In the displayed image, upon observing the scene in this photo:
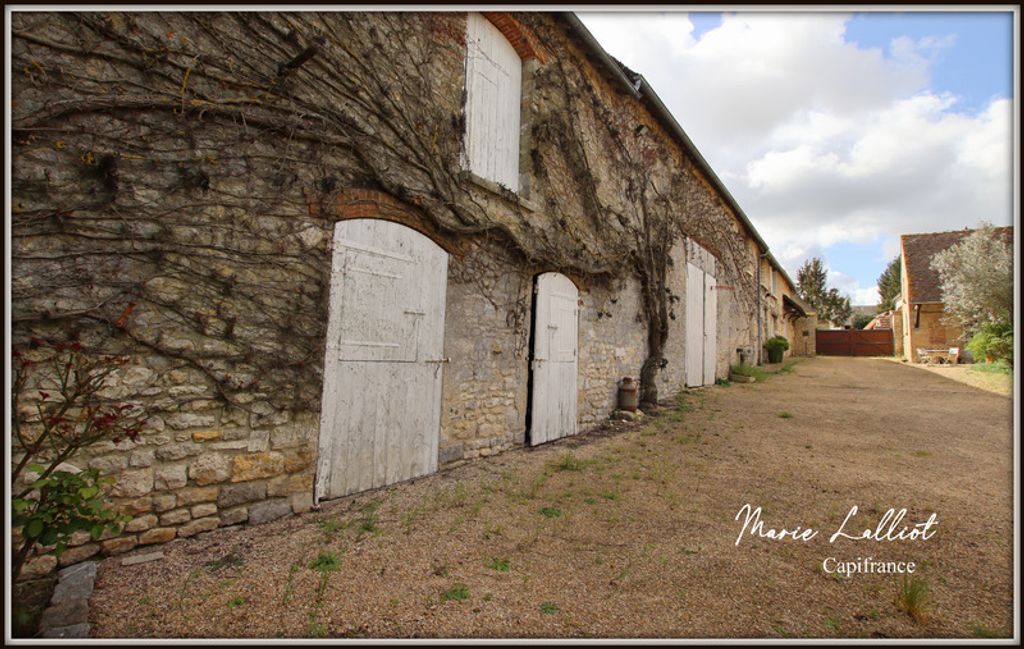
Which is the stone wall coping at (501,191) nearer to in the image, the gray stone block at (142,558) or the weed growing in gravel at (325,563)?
the weed growing in gravel at (325,563)

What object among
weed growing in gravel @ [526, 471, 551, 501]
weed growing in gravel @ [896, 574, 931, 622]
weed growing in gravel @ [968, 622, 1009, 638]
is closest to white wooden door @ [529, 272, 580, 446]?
weed growing in gravel @ [526, 471, 551, 501]

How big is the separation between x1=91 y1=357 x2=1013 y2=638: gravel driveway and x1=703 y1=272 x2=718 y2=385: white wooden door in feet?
20.5

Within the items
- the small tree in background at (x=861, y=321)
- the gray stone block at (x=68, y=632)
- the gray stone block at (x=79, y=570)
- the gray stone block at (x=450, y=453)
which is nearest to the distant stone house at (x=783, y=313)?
the gray stone block at (x=450, y=453)

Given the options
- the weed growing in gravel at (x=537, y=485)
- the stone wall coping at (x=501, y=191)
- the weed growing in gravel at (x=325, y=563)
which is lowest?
the weed growing in gravel at (x=325, y=563)

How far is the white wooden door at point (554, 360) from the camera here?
5.98 meters

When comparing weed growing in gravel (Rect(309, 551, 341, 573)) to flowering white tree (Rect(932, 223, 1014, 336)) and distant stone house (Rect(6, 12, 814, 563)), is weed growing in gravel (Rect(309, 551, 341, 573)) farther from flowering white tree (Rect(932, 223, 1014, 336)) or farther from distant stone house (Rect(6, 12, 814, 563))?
flowering white tree (Rect(932, 223, 1014, 336))

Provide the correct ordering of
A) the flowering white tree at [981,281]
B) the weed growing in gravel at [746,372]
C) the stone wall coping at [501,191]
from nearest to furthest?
the stone wall coping at [501,191]
the weed growing in gravel at [746,372]
the flowering white tree at [981,281]

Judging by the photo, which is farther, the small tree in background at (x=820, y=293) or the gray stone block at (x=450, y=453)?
the small tree in background at (x=820, y=293)

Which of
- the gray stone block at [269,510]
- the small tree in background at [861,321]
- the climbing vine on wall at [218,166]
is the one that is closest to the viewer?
the climbing vine on wall at [218,166]

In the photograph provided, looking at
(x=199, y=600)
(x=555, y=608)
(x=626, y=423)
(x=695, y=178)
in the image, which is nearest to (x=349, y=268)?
(x=199, y=600)

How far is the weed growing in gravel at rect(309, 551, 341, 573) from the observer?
272cm

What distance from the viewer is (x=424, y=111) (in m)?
4.66

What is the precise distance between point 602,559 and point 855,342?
3300 centimetres

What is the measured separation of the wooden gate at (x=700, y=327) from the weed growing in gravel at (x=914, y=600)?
8.37m
